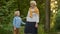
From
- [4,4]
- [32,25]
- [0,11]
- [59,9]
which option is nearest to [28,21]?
[32,25]

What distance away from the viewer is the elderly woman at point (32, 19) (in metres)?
8.43

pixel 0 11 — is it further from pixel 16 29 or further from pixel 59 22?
pixel 59 22

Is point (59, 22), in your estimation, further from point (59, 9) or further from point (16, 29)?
point (16, 29)

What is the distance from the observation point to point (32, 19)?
27.7ft

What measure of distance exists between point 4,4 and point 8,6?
0.53 meters

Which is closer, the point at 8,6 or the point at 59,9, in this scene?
the point at 8,6

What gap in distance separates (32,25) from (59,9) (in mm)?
13967

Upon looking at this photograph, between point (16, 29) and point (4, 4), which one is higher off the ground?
point (4, 4)

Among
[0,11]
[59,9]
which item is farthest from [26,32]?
[59,9]

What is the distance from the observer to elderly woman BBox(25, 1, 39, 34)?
8430 millimetres

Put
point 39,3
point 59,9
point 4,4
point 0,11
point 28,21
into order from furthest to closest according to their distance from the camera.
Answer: point 59,9 → point 39,3 → point 4,4 → point 0,11 → point 28,21

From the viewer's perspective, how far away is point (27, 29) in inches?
338

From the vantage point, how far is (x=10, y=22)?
13586 millimetres

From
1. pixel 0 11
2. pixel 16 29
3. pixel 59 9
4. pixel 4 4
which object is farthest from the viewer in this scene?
pixel 59 9
